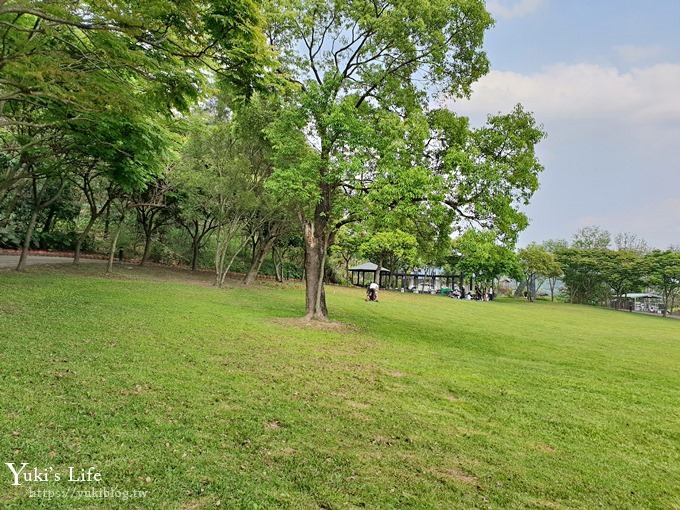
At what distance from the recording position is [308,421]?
172 inches

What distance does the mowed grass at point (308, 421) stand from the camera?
9.96ft

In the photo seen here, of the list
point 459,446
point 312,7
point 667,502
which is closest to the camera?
point 667,502

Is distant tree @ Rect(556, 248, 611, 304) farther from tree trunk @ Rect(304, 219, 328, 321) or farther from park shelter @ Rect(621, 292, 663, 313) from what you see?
tree trunk @ Rect(304, 219, 328, 321)

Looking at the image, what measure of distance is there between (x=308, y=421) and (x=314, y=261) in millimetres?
7535

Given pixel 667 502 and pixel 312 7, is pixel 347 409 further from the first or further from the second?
pixel 312 7

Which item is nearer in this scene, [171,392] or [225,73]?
[171,392]

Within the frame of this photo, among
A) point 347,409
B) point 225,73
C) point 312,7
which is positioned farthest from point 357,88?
point 347,409

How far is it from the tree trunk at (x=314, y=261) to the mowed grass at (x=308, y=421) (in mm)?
2622

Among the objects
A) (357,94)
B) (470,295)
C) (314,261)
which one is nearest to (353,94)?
(357,94)

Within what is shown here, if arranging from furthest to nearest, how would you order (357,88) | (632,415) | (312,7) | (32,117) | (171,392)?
(357,88) < (312,7) < (32,117) < (632,415) < (171,392)

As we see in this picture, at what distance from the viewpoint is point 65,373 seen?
4.91 meters

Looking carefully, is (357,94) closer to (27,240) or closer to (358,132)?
(358,132)

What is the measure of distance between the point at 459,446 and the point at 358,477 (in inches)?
51.8

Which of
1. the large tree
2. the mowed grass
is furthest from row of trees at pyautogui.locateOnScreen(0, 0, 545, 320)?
the mowed grass
